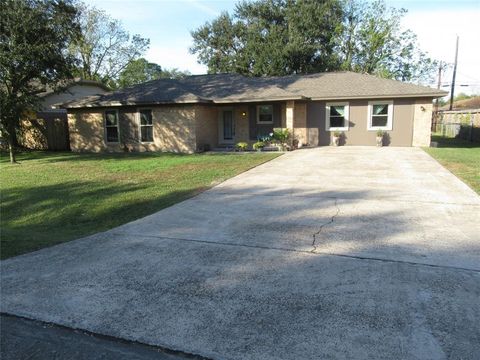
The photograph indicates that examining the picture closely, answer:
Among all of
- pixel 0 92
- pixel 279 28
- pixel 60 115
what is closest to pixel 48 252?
pixel 0 92

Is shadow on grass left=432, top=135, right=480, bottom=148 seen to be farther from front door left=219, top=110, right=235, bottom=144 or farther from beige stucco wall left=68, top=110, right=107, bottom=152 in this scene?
beige stucco wall left=68, top=110, right=107, bottom=152

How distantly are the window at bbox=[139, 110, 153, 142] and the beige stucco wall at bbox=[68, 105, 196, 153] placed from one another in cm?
24

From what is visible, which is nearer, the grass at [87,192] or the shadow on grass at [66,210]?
the shadow on grass at [66,210]

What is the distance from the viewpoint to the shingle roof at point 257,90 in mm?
17484

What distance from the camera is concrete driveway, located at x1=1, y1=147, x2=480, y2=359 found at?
2.93m

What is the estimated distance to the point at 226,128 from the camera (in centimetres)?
1995

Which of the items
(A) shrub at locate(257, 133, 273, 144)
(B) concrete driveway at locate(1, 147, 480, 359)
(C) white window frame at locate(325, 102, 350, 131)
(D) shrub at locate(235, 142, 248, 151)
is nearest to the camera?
(B) concrete driveway at locate(1, 147, 480, 359)

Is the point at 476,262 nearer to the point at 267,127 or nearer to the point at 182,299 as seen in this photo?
the point at 182,299

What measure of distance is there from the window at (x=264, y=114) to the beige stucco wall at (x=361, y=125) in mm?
1899

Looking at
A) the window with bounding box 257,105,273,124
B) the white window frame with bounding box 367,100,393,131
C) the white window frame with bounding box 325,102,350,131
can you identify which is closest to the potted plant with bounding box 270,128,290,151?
the window with bounding box 257,105,273,124

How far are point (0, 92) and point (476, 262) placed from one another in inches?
592

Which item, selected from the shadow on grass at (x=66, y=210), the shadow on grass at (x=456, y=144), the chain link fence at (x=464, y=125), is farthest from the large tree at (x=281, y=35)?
the shadow on grass at (x=66, y=210)

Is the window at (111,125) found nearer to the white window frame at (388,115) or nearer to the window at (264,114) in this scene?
the window at (264,114)

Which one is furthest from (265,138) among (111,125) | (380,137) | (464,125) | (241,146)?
(464,125)
